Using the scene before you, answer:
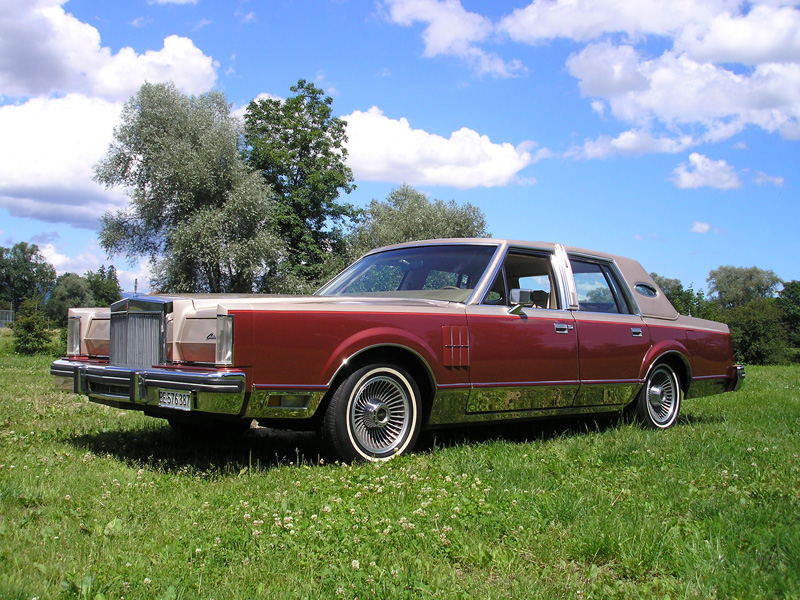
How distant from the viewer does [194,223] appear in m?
35.6

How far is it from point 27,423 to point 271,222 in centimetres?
3185

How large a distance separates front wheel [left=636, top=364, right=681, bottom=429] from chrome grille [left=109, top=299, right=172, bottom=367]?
174 inches

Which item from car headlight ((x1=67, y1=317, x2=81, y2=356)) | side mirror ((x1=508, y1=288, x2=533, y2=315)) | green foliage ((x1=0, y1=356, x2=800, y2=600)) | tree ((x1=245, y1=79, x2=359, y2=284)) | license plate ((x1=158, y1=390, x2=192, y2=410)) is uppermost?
tree ((x1=245, y1=79, x2=359, y2=284))

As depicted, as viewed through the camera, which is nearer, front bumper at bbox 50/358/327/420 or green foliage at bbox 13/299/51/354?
front bumper at bbox 50/358/327/420

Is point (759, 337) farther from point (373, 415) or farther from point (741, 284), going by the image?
point (741, 284)

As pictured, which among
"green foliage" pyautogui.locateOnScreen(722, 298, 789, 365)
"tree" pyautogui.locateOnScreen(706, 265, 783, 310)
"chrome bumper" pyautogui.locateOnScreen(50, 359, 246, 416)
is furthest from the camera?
"tree" pyautogui.locateOnScreen(706, 265, 783, 310)

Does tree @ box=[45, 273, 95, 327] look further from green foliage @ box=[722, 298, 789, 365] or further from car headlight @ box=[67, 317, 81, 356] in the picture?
car headlight @ box=[67, 317, 81, 356]

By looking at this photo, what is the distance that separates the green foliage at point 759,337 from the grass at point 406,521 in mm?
32616

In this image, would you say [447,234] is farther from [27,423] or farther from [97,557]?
[97,557]

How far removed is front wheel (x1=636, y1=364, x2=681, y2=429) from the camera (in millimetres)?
6809

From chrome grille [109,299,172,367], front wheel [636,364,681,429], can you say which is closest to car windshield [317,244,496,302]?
A: chrome grille [109,299,172,367]

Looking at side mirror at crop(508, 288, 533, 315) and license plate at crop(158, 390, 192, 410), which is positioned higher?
side mirror at crop(508, 288, 533, 315)

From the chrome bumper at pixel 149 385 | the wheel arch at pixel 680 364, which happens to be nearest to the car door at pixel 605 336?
the wheel arch at pixel 680 364

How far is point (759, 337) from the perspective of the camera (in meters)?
35.3
